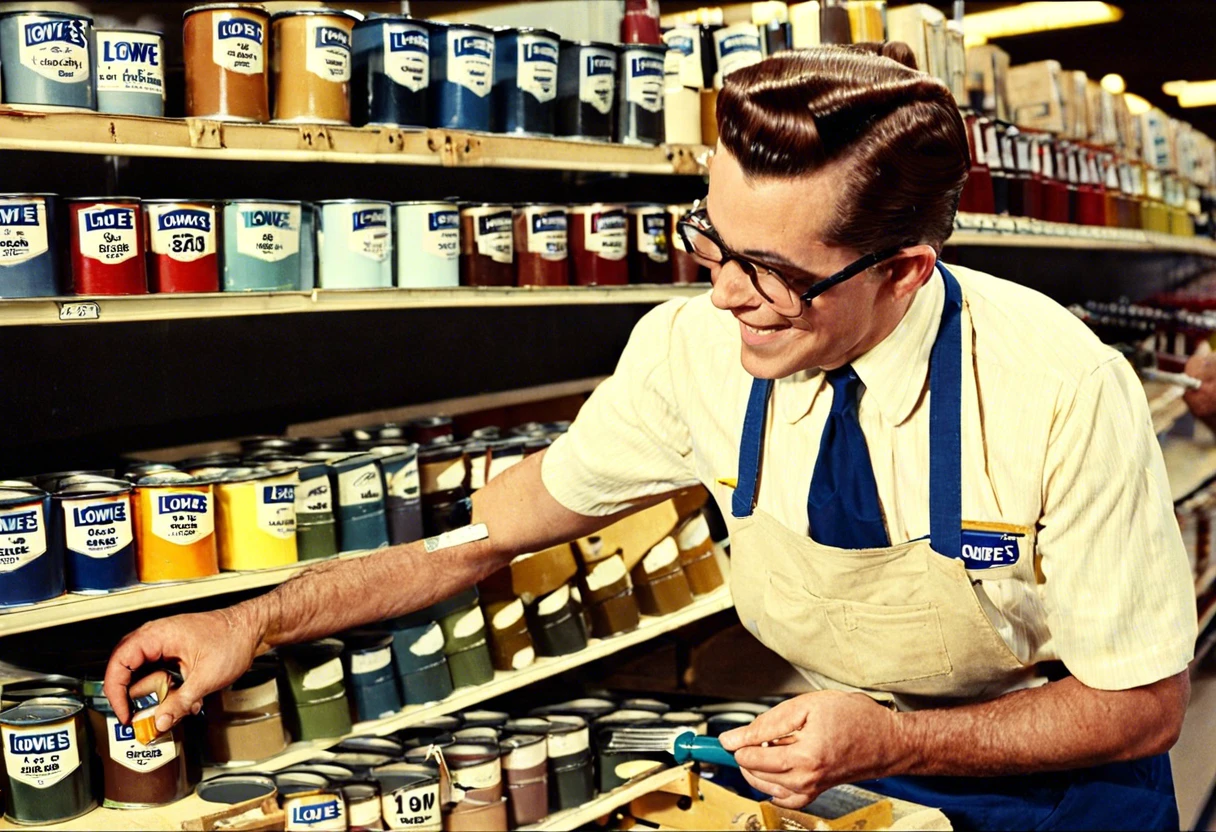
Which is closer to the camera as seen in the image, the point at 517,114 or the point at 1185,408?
the point at 517,114

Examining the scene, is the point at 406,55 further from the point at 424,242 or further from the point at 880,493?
the point at 880,493

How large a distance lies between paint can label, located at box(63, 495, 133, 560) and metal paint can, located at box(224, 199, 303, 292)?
42cm

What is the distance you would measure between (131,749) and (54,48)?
113cm


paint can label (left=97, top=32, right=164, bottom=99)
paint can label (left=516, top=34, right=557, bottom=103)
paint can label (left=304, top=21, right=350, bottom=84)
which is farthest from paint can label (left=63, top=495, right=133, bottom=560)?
paint can label (left=516, top=34, right=557, bottom=103)

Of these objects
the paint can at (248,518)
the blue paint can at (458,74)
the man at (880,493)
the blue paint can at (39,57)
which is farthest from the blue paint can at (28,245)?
the blue paint can at (458,74)

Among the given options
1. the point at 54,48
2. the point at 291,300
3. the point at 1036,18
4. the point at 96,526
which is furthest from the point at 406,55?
the point at 1036,18

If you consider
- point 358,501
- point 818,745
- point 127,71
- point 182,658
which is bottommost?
point 818,745

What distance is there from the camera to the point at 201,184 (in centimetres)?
276

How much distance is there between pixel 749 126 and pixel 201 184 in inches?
62.2

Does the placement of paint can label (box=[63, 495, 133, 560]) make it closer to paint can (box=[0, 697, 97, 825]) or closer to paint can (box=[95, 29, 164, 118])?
paint can (box=[0, 697, 97, 825])

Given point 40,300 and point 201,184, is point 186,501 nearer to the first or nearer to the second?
point 40,300

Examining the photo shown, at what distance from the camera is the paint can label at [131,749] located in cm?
208

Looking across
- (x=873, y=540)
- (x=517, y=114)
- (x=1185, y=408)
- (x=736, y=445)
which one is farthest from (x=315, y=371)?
(x=1185, y=408)

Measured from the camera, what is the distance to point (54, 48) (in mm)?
1941
